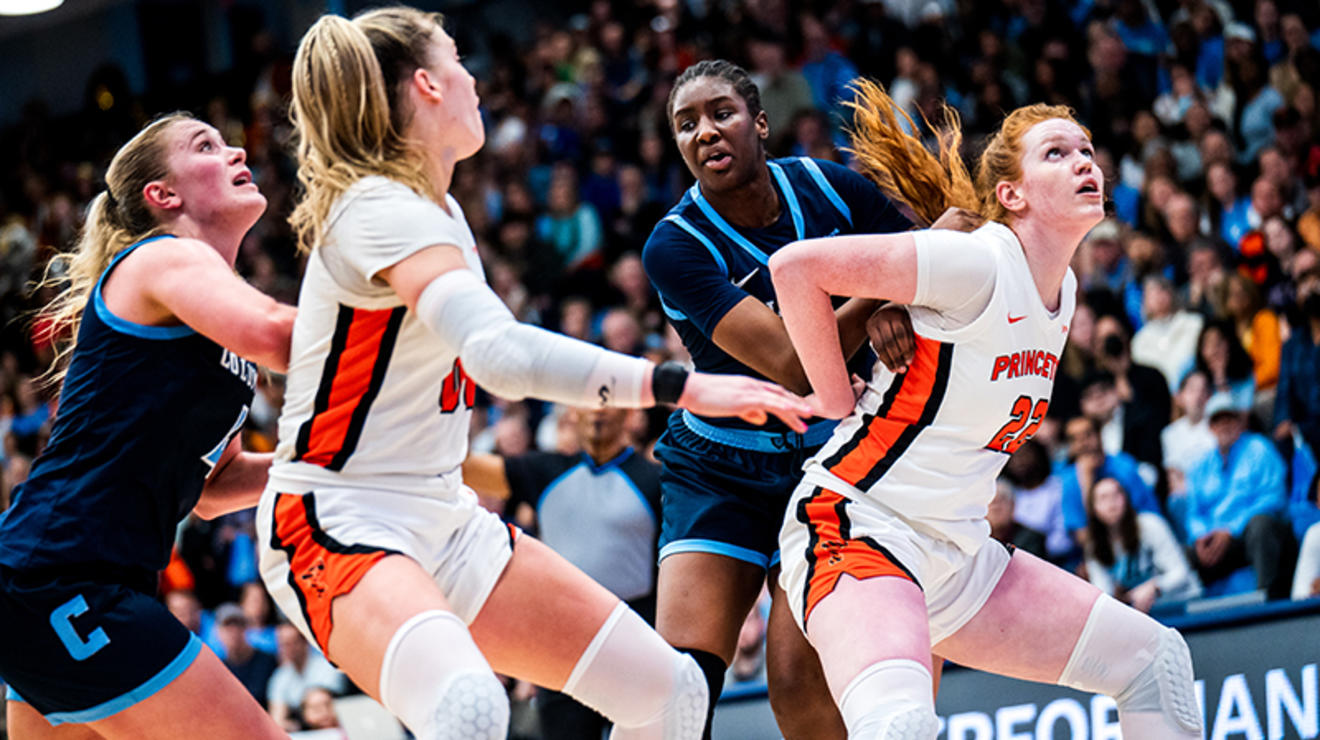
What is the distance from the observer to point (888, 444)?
320 centimetres

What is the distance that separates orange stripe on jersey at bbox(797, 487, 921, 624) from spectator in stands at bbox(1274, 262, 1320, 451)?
4114mm

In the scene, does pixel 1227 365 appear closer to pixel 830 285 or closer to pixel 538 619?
pixel 830 285

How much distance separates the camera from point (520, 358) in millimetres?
2451

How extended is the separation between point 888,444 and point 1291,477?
402cm

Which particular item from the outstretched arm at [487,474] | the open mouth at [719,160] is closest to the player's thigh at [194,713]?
the open mouth at [719,160]

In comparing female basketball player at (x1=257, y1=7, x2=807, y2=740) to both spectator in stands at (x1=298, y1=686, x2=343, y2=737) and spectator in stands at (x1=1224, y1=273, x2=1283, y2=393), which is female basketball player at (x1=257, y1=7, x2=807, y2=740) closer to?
spectator in stands at (x1=298, y1=686, x2=343, y2=737)

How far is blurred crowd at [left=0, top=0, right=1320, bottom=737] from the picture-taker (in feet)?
21.3

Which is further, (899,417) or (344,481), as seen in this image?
(899,417)

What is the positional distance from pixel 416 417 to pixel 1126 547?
4.54 m

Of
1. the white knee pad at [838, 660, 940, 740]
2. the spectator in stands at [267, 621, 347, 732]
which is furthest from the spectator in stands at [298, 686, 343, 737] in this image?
the white knee pad at [838, 660, 940, 740]

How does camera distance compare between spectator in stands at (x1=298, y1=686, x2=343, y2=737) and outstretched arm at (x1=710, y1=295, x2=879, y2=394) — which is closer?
outstretched arm at (x1=710, y1=295, x2=879, y2=394)

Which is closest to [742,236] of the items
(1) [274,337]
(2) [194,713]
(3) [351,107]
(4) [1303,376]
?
(3) [351,107]

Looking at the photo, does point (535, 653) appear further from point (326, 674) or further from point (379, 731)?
point (326, 674)

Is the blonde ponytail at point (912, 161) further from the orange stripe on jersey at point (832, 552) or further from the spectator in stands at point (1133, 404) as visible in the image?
the spectator in stands at point (1133, 404)
